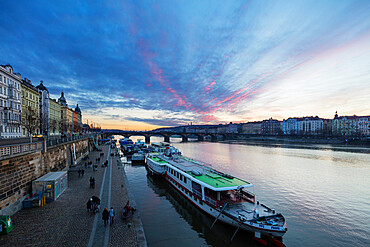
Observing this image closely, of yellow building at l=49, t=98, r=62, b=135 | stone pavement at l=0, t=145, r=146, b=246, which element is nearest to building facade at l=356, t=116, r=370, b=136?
stone pavement at l=0, t=145, r=146, b=246

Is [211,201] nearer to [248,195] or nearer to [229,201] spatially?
[229,201]

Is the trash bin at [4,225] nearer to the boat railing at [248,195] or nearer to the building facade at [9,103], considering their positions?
the boat railing at [248,195]

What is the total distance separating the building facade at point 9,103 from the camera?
53.0 meters

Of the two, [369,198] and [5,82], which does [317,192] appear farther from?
[5,82]

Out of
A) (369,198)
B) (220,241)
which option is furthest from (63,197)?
(369,198)

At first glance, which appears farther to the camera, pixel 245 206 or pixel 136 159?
pixel 136 159

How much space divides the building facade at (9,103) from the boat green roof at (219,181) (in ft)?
188

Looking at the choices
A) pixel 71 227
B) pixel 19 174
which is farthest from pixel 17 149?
pixel 71 227

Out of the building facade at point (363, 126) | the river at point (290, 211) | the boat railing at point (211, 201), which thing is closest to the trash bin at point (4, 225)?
the river at point (290, 211)

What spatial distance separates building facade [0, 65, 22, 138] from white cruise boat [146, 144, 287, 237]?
179 ft

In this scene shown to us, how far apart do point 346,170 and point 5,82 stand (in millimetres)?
93525

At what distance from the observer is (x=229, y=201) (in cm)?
2091

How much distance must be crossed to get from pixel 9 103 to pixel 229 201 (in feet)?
223

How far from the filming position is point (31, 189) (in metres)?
20.4
